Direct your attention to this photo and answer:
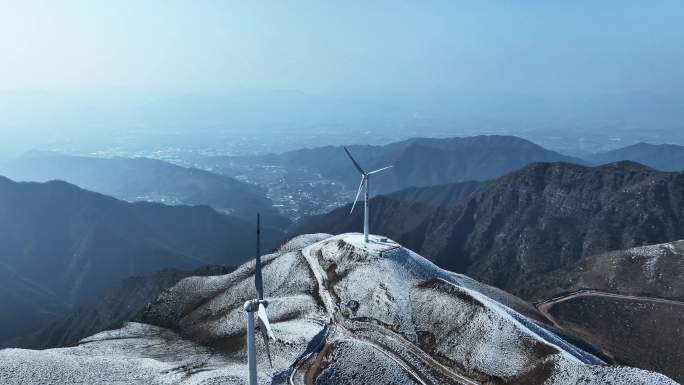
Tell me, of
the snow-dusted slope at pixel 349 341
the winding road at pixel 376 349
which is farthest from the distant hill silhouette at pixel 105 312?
the winding road at pixel 376 349

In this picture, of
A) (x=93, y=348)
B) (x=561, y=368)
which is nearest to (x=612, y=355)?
(x=561, y=368)

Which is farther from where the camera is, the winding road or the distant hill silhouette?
the distant hill silhouette

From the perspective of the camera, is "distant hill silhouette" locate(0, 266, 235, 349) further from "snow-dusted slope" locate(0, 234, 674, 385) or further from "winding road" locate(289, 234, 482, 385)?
"winding road" locate(289, 234, 482, 385)

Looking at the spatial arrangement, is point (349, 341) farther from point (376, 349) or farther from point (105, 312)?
point (105, 312)

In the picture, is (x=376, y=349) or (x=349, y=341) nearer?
(x=376, y=349)

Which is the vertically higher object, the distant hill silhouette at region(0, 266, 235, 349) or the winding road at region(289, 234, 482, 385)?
the winding road at region(289, 234, 482, 385)

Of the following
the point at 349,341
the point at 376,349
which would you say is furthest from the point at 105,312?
the point at 376,349

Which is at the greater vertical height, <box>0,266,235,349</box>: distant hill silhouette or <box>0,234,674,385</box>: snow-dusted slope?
<box>0,234,674,385</box>: snow-dusted slope

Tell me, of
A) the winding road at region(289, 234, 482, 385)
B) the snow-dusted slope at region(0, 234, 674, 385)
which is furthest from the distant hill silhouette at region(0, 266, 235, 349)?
the winding road at region(289, 234, 482, 385)

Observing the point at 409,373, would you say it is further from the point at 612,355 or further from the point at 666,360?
the point at 666,360
